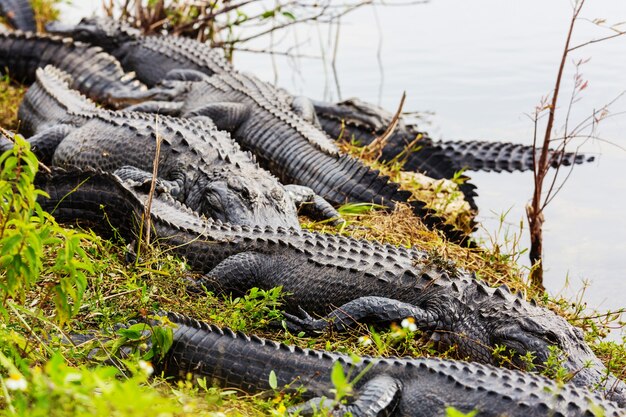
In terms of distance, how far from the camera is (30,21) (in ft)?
34.2

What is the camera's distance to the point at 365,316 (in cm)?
442

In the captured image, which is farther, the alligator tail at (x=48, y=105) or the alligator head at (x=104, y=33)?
the alligator head at (x=104, y=33)

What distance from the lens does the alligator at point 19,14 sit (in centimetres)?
1034

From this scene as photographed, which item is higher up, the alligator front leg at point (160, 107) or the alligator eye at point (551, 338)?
the alligator front leg at point (160, 107)

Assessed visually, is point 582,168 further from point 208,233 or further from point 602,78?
point 208,233

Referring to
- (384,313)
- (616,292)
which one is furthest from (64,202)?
(616,292)

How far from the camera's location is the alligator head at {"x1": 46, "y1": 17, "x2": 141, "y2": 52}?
953 cm

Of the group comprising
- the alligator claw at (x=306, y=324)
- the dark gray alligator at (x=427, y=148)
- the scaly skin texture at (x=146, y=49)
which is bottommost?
the alligator claw at (x=306, y=324)

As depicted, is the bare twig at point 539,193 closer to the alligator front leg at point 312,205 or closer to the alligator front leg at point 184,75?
the alligator front leg at point 312,205

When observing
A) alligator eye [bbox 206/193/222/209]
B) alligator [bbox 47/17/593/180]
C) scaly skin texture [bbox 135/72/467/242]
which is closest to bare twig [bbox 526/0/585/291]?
scaly skin texture [bbox 135/72/467/242]

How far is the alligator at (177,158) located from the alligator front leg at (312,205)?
106 millimetres

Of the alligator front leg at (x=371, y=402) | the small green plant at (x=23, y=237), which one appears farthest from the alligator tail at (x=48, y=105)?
the alligator front leg at (x=371, y=402)

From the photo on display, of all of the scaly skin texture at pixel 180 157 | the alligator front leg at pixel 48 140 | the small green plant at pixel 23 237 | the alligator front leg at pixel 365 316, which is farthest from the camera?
the alligator front leg at pixel 48 140

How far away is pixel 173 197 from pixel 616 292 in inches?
130
